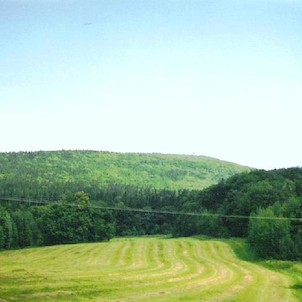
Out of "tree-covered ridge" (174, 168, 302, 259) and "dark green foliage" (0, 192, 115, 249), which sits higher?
"tree-covered ridge" (174, 168, 302, 259)

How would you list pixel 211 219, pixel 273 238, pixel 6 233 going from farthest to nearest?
pixel 6 233 → pixel 211 219 → pixel 273 238

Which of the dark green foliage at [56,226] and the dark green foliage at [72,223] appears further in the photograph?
the dark green foliage at [72,223]

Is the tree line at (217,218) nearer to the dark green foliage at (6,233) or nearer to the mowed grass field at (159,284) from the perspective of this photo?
the dark green foliage at (6,233)

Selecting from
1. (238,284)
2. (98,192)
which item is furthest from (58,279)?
(98,192)

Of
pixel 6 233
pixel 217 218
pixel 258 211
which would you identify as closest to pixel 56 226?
pixel 6 233

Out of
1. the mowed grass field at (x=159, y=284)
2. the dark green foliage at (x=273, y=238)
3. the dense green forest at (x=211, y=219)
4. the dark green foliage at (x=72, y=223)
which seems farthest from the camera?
the dark green foliage at (x=72, y=223)

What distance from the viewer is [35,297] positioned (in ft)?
103

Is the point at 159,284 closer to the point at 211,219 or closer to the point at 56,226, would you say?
the point at 211,219

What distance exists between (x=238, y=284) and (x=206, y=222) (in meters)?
68.2

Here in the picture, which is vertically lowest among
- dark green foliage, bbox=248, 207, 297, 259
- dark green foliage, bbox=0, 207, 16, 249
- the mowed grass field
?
dark green foliage, bbox=0, 207, 16, 249

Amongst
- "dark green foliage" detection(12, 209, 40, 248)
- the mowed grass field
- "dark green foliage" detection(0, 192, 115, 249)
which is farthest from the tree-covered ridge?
"dark green foliage" detection(12, 209, 40, 248)

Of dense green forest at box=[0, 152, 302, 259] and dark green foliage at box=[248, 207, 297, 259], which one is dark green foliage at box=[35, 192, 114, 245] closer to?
dense green forest at box=[0, 152, 302, 259]

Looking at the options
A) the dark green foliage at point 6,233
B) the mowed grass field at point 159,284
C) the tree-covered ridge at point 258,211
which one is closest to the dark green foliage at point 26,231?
the dark green foliage at point 6,233

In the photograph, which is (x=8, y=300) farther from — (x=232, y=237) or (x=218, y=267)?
(x=232, y=237)
